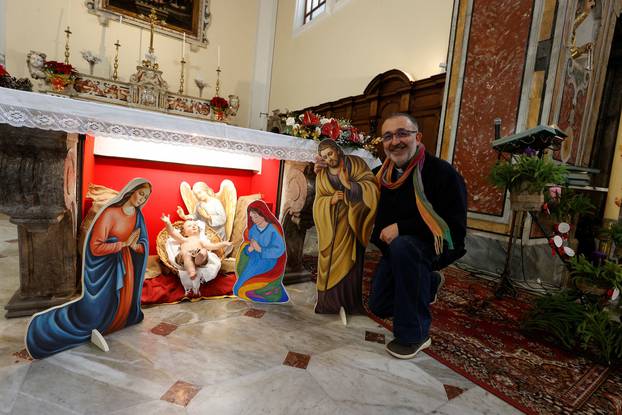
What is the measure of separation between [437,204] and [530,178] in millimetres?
1286

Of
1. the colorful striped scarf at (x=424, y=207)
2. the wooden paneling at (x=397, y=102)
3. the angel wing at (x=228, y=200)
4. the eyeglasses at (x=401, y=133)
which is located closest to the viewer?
the colorful striped scarf at (x=424, y=207)

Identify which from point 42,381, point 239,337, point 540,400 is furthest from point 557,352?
point 42,381

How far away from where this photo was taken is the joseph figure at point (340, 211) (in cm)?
228

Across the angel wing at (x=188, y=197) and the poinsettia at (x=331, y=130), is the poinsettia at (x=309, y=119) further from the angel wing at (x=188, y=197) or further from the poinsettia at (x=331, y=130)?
the angel wing at (x=188, y=197)

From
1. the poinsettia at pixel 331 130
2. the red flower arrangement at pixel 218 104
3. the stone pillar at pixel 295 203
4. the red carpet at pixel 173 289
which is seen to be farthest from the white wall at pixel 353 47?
the red carpet at pixel 173 289

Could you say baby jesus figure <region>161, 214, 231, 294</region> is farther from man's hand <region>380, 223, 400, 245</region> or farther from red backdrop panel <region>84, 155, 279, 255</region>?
man's hand <region>380, 223, 400, 245</region>

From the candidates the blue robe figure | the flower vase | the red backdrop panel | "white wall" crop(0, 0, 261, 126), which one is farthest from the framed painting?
the blue robe figure

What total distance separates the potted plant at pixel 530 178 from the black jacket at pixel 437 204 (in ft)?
3.60

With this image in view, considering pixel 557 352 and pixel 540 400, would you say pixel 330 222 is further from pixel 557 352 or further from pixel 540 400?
pixel 557 352

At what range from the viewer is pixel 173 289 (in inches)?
104

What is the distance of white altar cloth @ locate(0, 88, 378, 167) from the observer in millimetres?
1813

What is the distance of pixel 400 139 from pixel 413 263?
82 cm

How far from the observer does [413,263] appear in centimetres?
195

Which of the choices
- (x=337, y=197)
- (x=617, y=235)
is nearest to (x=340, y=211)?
(x=337, y=197)
